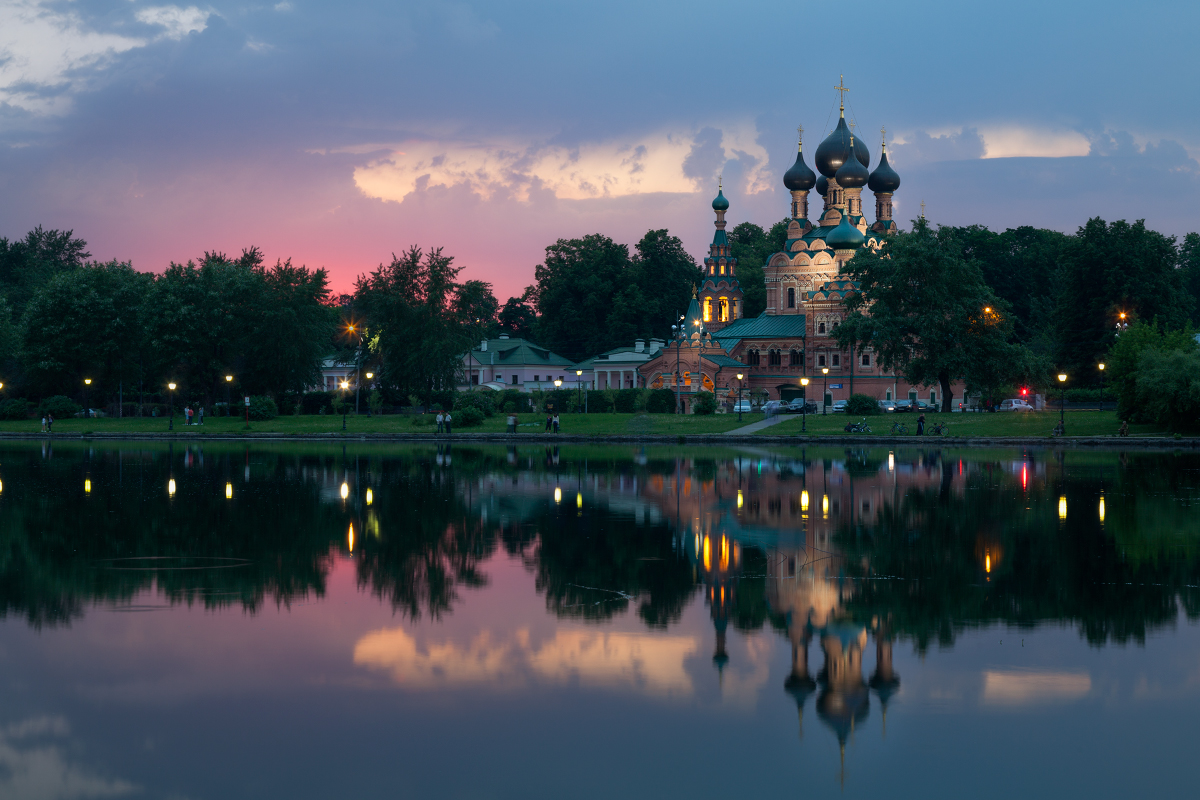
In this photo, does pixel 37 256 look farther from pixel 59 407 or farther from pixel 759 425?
pixel 759 425

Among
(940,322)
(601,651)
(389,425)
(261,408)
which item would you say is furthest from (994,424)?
(601,651)

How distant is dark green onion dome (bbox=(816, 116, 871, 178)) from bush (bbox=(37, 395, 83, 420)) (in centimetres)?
6213

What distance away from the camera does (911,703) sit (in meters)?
10.8

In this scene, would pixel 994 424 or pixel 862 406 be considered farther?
pixel 862 406

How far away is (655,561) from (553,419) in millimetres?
47832

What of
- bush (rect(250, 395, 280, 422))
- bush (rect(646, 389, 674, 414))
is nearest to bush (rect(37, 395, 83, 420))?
bush (rect(250, 395, 280, 422))

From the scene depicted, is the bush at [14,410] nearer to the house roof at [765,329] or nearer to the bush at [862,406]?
the house roof at [765,329]

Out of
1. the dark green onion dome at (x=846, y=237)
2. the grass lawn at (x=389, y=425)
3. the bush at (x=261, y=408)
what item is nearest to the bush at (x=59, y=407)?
the grass lawn at (x=389, y=425)

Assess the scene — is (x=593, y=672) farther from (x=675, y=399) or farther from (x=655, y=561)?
(x=675, y=399)

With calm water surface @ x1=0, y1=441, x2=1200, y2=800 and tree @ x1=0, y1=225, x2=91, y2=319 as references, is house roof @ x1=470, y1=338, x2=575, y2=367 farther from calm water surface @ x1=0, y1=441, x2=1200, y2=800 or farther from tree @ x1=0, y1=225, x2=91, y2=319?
calm water surface @ x1=0, y1=441, x2=1200, y2=800

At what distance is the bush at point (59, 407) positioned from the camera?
77.5 m

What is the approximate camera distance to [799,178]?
99.9 meters

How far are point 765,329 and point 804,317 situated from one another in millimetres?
3339

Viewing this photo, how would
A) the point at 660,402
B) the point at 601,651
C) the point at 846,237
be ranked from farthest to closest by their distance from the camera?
the point at 846,237 → the point at 660,402 → the point at 601,651
